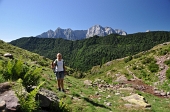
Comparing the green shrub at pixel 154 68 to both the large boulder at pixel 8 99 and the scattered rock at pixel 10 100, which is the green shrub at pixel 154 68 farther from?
the scattered rock at pixel 10 100

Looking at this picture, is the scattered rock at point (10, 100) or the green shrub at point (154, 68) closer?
the scattered rock at point (10, 100)

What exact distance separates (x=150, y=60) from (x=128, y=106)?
26.1 metres

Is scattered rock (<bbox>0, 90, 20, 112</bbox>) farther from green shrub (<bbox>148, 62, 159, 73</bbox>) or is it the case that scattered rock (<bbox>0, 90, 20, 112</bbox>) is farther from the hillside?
green shrub (<bbox>148, 62, 159, 73</bbox>)

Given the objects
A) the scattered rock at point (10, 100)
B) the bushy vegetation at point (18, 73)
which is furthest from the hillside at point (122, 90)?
the scattered rock at point (10, 100)

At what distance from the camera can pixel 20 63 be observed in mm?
8906

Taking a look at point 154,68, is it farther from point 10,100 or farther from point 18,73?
point 10,100

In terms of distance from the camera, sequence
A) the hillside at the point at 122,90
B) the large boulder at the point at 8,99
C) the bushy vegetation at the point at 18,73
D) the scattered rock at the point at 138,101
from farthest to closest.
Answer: the scattered rock at the point at 138,101 → the hillside at the point at 122,90 → the bushy vegetation at the point at 18,73 → the large boulder at the point at 8,99

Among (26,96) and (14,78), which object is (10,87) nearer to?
(26,96)

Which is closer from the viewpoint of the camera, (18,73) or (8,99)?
(8,99)

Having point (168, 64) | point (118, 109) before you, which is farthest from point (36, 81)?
point (168, 64)

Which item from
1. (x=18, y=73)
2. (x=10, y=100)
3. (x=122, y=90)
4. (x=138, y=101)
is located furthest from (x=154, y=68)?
(x=10, y=100)

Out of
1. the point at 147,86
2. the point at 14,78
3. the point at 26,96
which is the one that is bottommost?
the point at 147,86

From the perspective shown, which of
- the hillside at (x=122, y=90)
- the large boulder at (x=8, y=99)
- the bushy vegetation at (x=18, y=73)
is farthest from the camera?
the hillside at (x=122, y=90)

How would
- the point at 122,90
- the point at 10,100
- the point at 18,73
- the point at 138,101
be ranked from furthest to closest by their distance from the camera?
the point at 122,90, the point at 138,101, the point at 18,73, the point at 10,100
